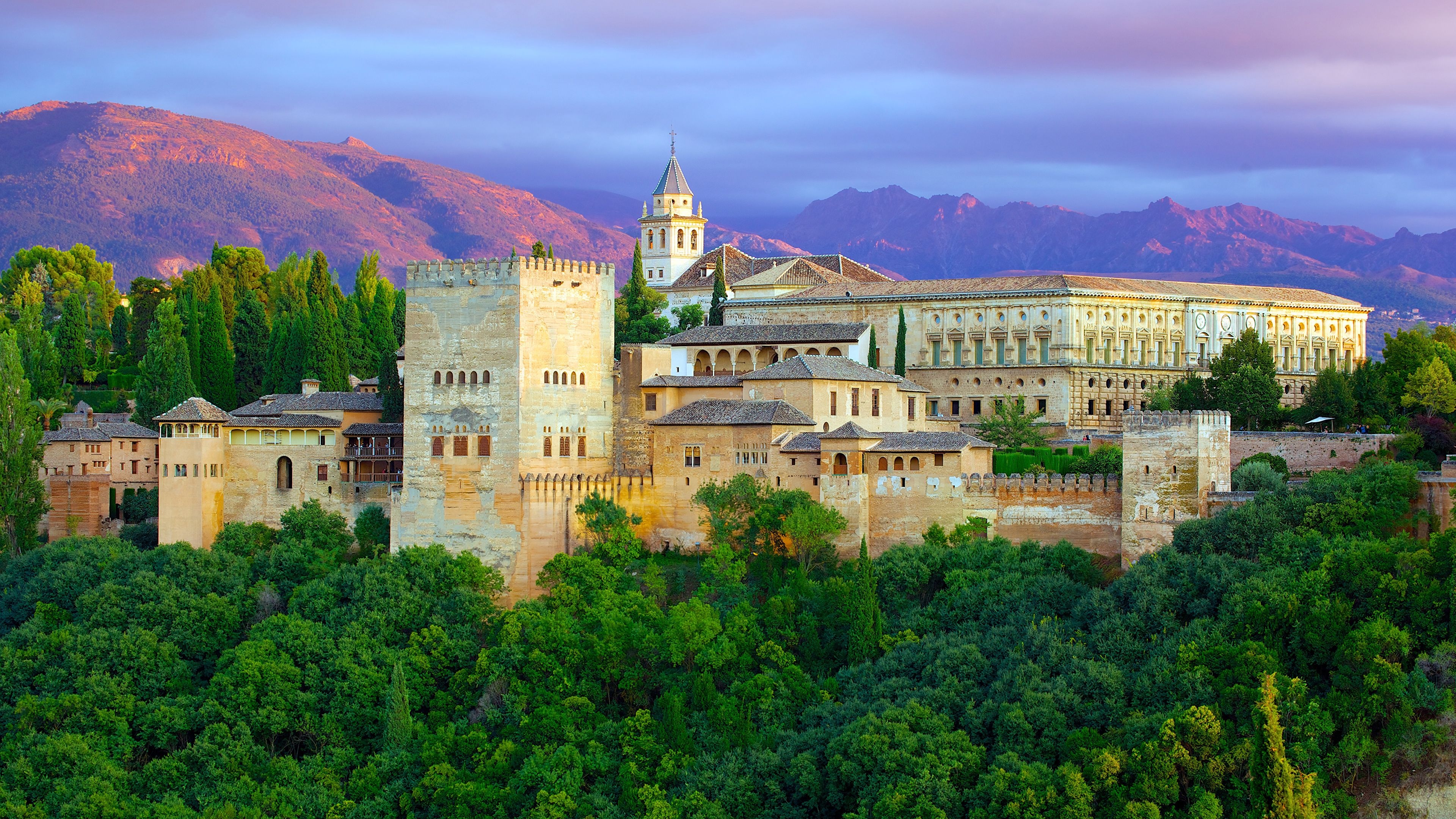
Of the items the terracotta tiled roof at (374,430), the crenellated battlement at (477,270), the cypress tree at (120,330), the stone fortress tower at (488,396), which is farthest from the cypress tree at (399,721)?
the cypress tree at (120,330)

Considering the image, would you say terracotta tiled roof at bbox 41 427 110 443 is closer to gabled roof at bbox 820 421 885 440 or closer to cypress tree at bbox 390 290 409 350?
cypress tree at bbox 390 290 409 350

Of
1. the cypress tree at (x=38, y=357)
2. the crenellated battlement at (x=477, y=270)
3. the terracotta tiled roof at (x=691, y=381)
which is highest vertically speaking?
the crenellated battlement at (x=477, y=270)

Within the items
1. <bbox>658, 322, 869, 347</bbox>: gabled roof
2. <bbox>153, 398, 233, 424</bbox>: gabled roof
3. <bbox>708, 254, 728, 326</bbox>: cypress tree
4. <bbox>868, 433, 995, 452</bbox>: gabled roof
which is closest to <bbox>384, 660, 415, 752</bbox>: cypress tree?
<bbox>153, 398, 233, 424</bbox>: gabled roof

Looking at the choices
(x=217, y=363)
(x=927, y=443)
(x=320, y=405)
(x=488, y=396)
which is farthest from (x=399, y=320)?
(x=927, y=443)

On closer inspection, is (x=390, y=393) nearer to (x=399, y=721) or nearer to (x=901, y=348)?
(x=399, y=721)

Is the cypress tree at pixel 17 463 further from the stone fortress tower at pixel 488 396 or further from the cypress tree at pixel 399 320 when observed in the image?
the cypress tree at pixel 399 320
